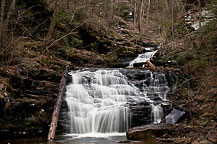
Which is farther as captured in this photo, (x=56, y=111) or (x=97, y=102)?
(x=97, y=102)

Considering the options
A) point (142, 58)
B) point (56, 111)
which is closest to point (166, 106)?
point (56, 111)

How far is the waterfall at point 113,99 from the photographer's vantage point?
32.8 ft

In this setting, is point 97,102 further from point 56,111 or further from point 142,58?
point 142,58

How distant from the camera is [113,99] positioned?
11.3m

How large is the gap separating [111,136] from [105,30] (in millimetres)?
13052

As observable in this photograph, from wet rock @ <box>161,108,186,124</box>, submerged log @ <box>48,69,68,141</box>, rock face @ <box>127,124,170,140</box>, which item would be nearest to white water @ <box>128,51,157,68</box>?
submerged log @ <box>48,69,68,141</box>

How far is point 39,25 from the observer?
48.4 ft

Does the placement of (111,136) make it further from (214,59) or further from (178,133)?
(214,59)

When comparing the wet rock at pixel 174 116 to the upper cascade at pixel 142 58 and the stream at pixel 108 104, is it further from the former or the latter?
the upper cascade at pixel 142 58

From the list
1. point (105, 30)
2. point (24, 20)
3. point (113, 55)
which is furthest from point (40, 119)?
point (105, 30)

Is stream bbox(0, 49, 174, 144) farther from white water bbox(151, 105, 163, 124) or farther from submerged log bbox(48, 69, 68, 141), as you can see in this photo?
submerged log bbox(48, 69, 68, 141)

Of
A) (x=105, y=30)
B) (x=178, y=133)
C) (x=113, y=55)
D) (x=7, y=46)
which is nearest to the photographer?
(x=178, y=133)

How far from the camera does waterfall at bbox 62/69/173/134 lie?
32.8 ft

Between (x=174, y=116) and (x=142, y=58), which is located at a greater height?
(x=142, y=58)
